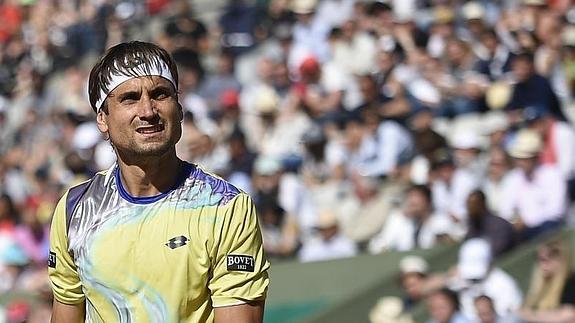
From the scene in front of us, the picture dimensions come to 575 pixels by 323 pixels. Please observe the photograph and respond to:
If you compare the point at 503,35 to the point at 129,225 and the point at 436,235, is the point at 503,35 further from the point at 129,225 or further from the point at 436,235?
the point at 129,225

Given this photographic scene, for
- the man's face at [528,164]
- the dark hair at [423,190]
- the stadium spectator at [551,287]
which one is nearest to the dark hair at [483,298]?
the stadium spectator at [551,287]

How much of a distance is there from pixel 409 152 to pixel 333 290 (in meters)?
1.37

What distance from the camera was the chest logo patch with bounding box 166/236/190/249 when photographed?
4332 millimetres

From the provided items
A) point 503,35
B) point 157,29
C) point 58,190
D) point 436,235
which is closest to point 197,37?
point 157,29

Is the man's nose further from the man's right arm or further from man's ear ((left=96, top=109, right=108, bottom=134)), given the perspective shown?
the man's right arm

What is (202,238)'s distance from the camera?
171 inches

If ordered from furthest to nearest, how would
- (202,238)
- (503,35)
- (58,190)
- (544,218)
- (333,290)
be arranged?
1. (58,190)
2. (503,35)
3. (333,290)
4. (544,218)
5. (202,238)

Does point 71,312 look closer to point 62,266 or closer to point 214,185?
point 62,266

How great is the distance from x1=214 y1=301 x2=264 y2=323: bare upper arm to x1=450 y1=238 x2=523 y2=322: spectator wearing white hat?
564 centimetres

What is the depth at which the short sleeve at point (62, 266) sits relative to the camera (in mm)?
4559

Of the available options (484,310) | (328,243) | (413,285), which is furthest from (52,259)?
(328,243)

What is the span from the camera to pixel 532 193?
10672mm

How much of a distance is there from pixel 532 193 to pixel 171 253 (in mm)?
6722

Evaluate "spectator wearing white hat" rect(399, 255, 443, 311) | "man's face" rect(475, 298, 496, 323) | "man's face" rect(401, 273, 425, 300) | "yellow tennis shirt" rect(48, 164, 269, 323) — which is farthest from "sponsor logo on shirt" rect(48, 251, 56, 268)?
"man's face" rect(401, 273, 425, 300)
